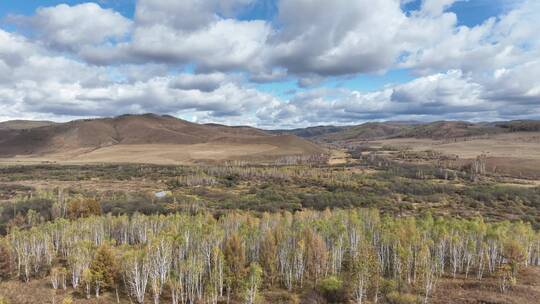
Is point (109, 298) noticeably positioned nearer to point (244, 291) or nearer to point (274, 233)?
point (244, 291)

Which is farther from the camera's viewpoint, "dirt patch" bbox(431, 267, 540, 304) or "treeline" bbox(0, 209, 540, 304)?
"treeline" bbox(0, 209, 540, 304)

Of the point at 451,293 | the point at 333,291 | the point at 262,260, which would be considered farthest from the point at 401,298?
the point at 262,260

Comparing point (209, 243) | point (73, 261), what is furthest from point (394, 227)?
point (73, 261)

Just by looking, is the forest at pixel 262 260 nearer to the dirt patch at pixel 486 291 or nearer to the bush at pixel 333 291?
the bush at pixel 333 291

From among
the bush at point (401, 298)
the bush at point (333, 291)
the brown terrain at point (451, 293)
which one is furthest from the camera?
the bush at point (333, 291)

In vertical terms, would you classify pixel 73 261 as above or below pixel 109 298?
above

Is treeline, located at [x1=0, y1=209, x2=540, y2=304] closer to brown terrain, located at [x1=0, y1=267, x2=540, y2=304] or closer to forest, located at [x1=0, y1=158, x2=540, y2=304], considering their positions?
forest, located at [x1=0, y1=158, x2=540, y2=304]

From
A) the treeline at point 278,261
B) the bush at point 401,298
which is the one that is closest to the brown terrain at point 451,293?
the treeline at point 278,261

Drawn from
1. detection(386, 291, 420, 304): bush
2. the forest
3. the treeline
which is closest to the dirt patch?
the forest
